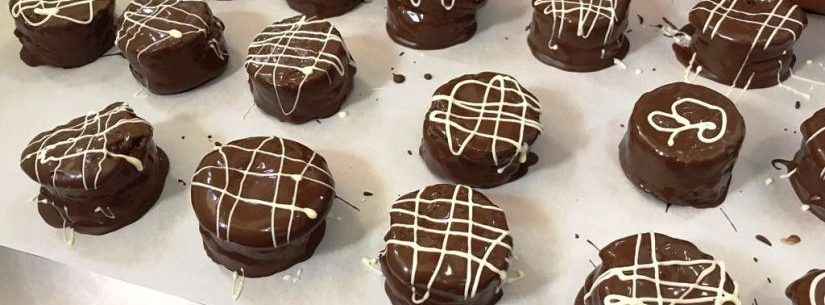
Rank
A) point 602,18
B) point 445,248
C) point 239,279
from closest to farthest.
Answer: point 445,248
point 239,279
point 602,18

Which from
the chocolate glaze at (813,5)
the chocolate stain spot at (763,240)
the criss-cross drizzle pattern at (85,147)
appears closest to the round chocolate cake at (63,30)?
the criss-cross drizzle pattern at (85,147)

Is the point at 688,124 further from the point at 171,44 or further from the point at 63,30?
the point at 63,30

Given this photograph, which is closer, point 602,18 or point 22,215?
point 22,215

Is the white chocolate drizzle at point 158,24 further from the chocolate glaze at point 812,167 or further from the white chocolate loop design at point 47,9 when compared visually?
the chocolate glaze at point 812,167

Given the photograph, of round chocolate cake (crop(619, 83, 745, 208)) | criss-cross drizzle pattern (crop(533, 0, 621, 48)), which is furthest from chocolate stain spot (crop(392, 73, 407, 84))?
round chocolate cake (crop(619, 83, 745, 208))

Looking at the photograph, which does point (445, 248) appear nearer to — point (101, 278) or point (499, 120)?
point (499, 120)

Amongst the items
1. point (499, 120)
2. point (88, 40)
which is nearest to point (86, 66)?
point (88, 40)

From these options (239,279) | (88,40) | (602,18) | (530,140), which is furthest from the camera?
(88,40)
